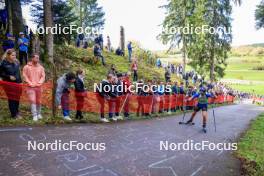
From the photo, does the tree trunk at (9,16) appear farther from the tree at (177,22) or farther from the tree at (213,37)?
the tree at (213,37)

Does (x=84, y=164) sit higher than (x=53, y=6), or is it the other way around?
(x=53, y=6)

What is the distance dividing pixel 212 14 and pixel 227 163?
30.4 meters

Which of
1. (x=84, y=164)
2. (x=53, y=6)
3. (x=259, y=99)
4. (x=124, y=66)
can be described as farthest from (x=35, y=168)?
(x=259, y=99)

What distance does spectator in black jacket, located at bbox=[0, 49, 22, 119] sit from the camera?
937 centimetres

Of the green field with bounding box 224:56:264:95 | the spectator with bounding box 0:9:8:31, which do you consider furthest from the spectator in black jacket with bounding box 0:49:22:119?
the green field with bounding box 224:56:264:95

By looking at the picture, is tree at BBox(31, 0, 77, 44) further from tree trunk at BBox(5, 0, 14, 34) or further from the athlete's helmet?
the athlete's helmet

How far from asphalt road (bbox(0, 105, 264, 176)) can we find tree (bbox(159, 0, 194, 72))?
27.4 m

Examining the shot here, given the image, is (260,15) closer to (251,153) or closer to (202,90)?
(202,90)

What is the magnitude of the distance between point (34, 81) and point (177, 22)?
30.2 meters

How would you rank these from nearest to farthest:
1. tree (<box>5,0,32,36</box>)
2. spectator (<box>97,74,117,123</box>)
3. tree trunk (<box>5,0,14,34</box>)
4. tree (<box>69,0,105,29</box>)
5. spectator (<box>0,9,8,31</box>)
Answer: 1. spectator (<box>97,74,117,123</box>)
2. tree trunk (<box>5,0,14,34</box>)
3. spectator (<box>0,9,8,31</box>)
4. tree (<box>5,0,32,36</box>)
5. tree (<box>69,0,105,29</box>)

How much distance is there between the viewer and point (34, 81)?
32.7 feet

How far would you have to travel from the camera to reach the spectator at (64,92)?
10734mm

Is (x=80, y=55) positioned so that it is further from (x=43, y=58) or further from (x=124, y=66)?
(x=43, y=58)

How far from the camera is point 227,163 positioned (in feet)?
26.1
